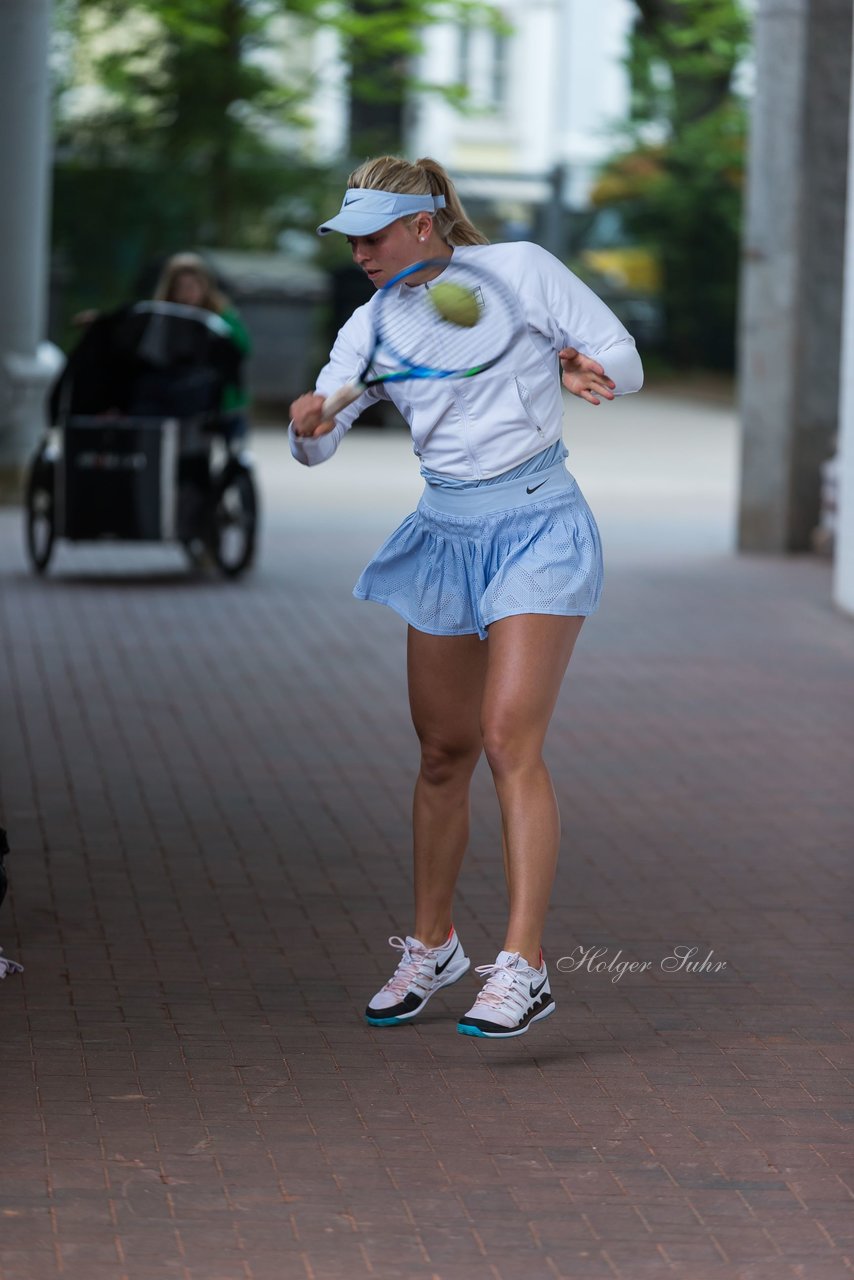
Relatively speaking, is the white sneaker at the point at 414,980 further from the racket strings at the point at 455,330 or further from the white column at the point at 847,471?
the white column at the point at 847,471

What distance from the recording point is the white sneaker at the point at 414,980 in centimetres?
528

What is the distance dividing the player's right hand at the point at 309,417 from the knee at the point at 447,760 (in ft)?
2.73

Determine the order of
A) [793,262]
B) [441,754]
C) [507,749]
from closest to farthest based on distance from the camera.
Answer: [507,749] → [441,754] → [793,262]

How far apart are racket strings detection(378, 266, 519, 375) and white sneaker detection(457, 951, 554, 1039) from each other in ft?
4.38

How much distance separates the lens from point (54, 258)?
2872 cm

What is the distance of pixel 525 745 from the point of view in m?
5.11

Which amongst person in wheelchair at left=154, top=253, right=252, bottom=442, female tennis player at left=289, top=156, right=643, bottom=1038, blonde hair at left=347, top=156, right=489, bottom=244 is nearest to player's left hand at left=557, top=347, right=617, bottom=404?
female tennis player at left=289, top=156, right=643, bottom=1038

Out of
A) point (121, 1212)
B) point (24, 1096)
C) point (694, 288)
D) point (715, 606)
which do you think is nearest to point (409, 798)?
point (24, 1096)

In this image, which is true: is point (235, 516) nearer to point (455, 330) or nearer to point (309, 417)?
point (455, 330)

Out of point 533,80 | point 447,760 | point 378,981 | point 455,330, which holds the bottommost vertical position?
point 378,981

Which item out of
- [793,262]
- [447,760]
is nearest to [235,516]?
[793,262]

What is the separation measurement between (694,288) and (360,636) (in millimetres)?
24224

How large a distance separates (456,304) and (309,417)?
0.40 metres

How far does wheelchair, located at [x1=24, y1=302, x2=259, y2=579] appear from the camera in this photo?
12766 millimetres
